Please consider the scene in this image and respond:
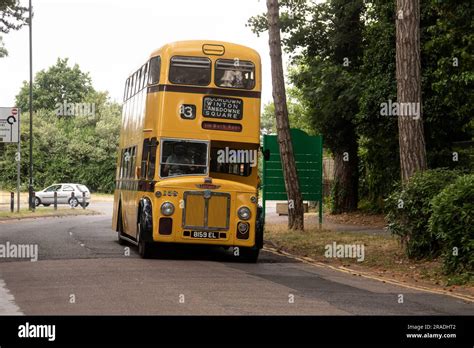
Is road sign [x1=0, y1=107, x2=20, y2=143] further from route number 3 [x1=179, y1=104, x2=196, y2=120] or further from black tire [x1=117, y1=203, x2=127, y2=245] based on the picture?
route number 3 [x1=179, y1=104, x2=196, y2=120]

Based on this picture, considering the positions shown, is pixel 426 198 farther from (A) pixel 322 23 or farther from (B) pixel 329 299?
(A) pixel 322 23

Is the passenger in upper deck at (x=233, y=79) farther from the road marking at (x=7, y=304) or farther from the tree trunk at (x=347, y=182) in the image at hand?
the tree trunk at (x=347, y=182)

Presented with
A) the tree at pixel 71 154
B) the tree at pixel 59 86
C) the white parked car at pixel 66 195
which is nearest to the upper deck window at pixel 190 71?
the white parked car at pixel 66 195

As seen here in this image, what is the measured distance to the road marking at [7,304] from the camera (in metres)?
11.2

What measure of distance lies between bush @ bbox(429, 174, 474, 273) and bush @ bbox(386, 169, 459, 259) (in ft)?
A: 4.23

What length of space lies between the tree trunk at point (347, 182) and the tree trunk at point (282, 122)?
10377 mm

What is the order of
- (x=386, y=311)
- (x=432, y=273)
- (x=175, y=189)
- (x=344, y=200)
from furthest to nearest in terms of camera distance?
(x=344, y=200) < (x=175, y=189) < (x=432, y=273) < (x=386, y=311)

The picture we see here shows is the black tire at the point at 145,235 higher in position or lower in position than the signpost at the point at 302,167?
Answer: lower

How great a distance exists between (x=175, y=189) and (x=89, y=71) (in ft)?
288

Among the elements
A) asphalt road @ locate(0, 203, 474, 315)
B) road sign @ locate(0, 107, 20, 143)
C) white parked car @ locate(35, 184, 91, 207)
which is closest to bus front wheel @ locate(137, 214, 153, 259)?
asphalt road @ locate(0, 203, 474, 315)

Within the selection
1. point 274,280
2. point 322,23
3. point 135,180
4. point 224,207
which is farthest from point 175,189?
point 322,23

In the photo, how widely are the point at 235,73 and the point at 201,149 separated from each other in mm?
1773

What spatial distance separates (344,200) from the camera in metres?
38.3

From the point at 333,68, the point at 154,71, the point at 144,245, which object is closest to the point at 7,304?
the point at 144,245
